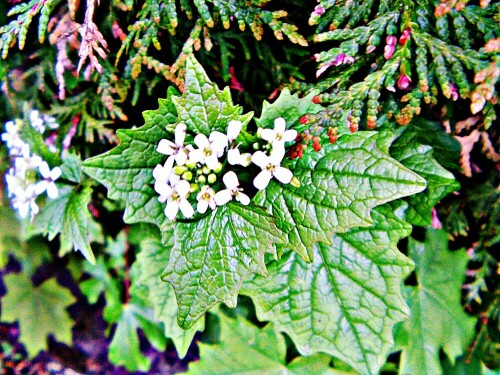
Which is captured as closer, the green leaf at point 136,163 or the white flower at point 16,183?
the green leaf at point 136,163

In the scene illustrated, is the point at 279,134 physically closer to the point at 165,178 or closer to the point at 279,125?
the point at 279,125

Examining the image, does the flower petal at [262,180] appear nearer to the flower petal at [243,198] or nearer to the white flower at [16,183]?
the flower petal at [243,198]

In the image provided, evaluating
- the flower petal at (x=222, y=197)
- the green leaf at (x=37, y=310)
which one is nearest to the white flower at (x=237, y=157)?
the flower petal at (x=222, y=197)

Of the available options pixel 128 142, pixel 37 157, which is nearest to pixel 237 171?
pixel 128 142

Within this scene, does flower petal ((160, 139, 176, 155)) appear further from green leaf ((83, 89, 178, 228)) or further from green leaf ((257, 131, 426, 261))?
green leaf ((257, 131, 426, 261))

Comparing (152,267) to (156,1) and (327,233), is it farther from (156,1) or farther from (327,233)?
(156,1)

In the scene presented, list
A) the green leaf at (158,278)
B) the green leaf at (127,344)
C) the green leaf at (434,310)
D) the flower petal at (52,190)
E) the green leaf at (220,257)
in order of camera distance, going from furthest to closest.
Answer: the green leaf at (127,344), the green leaf at (434,310), the green leaf at (158,278), the flower petal at (52,190), the green leaf at (220,257)
